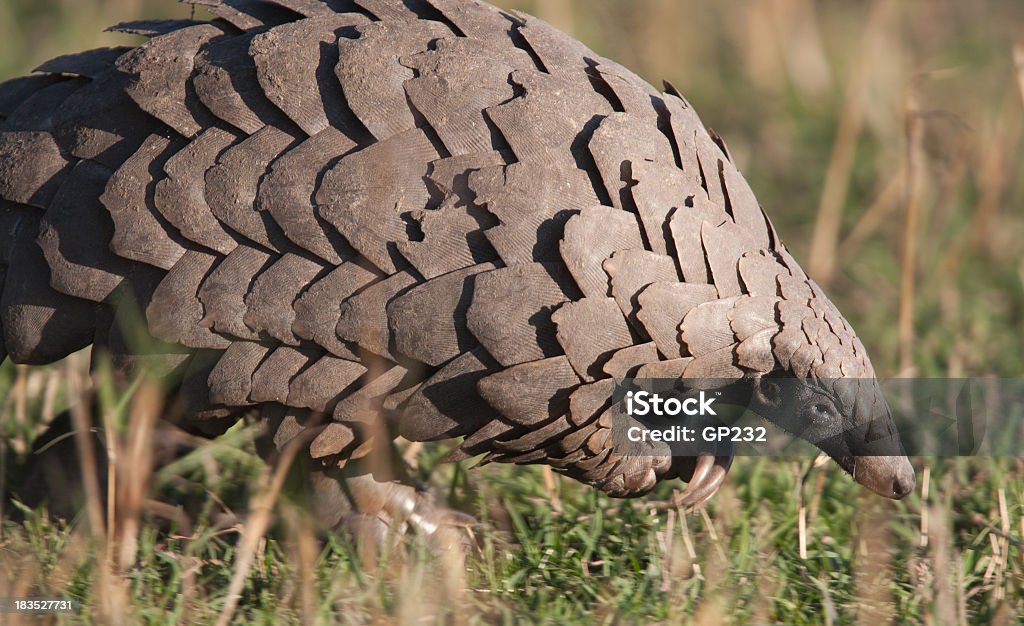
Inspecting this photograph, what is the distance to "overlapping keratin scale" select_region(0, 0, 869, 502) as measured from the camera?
2096 millimetres

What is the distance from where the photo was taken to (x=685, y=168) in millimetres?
2219

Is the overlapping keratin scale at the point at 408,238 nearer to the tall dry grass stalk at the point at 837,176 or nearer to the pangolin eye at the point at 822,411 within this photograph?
the pangolin eye at the point at 822,411

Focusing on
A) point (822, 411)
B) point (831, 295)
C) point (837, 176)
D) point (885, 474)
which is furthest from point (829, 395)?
point (837, 176)

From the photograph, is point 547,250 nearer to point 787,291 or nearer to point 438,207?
point 438,207

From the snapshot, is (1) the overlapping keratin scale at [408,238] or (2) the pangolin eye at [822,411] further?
(2) the pangolin eye at [822,411]

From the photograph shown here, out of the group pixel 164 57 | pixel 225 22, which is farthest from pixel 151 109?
pixel 225 22

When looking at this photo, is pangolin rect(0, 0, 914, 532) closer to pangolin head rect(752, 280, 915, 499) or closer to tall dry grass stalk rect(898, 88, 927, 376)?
pangolin head rect(752, 280, 915, 499)

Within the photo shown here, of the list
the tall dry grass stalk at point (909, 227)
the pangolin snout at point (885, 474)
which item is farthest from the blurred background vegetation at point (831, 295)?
the pangolin snout at point (885, 474)

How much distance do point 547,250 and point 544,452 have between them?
1.47 feet

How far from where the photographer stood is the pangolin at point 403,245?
2098 millimetres

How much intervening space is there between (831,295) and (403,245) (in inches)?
120

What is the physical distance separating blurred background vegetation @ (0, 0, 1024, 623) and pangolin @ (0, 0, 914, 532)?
33 cm

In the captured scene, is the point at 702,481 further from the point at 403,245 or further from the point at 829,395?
the point at 403,245

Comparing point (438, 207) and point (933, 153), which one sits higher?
point (933, 153)
